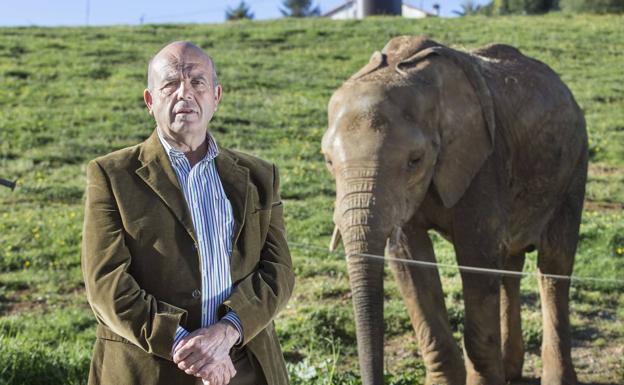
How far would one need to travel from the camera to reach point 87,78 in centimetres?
2172

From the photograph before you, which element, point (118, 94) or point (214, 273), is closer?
point (214, 273)

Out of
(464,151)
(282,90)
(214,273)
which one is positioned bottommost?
(282,90)

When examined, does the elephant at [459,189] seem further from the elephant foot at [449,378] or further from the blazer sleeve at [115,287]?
the blazer sleeve at [115,287]

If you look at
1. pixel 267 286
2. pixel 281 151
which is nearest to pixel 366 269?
pixel 267 286

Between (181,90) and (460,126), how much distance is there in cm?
358

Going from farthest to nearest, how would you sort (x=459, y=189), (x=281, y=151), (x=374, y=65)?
(x=281, y=151) < (x=374, y=65) < (x=459, y=189)

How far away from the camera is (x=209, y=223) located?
2.91 m

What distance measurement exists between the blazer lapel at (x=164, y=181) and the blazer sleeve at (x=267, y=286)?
204mm

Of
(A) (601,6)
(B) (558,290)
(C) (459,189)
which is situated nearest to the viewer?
(C) (459,189)

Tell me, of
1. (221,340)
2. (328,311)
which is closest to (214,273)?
(221,340)

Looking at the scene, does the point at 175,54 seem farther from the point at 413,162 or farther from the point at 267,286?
the point at 413,162

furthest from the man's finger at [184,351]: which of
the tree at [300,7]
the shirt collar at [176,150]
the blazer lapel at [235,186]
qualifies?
the tree at [300,7]

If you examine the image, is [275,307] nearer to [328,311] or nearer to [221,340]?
[221,340]

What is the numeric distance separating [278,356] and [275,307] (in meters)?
0.23
